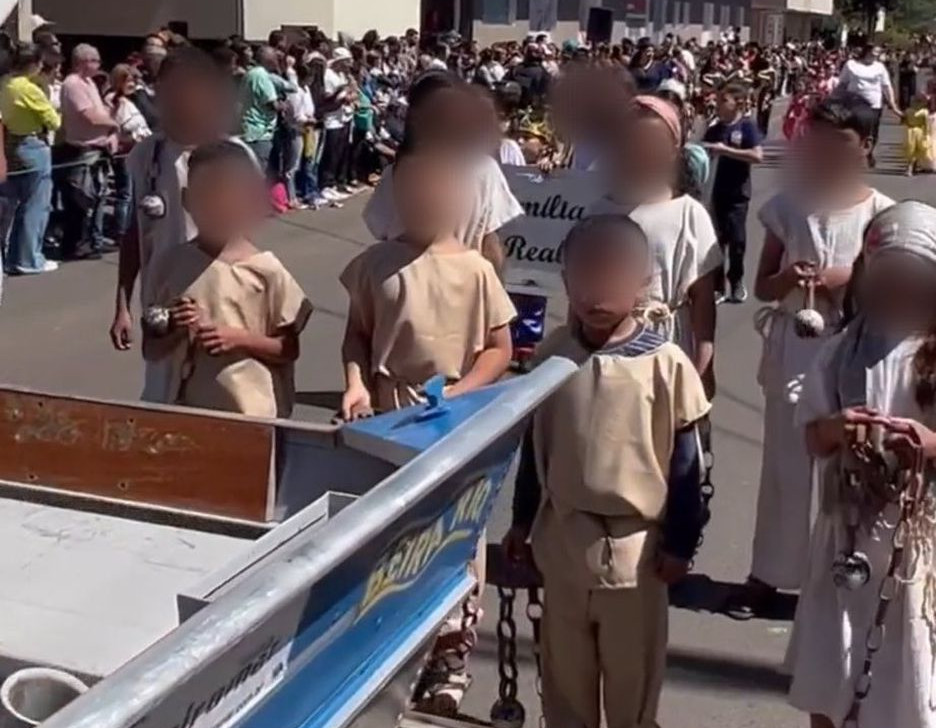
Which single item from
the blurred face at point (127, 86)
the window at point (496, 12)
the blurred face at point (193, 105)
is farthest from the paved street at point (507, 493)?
the window at point (496, 12)

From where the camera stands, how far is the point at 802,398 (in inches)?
143

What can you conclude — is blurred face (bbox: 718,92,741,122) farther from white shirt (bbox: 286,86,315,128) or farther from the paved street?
white shirt (bbox: 286,86,315,128)

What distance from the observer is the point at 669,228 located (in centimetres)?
471

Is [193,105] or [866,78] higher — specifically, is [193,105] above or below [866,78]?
above

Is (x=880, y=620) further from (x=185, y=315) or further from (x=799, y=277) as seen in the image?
(x=185, y=315)

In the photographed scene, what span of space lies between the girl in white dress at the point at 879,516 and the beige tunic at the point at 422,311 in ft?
3.59

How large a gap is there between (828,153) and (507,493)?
244cm

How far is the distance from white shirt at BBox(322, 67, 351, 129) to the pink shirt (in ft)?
13.8

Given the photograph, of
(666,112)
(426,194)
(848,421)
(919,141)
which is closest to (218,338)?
(426,194)

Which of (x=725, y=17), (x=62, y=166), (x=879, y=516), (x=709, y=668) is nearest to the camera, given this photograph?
(x=879, y=516)

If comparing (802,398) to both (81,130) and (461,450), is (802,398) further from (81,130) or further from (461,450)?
(81,130)

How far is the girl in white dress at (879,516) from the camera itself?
11.1 ft

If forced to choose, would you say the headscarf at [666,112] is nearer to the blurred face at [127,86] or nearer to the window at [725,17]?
the blurred face at [127,86]

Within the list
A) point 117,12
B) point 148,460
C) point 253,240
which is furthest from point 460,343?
point 117,12
